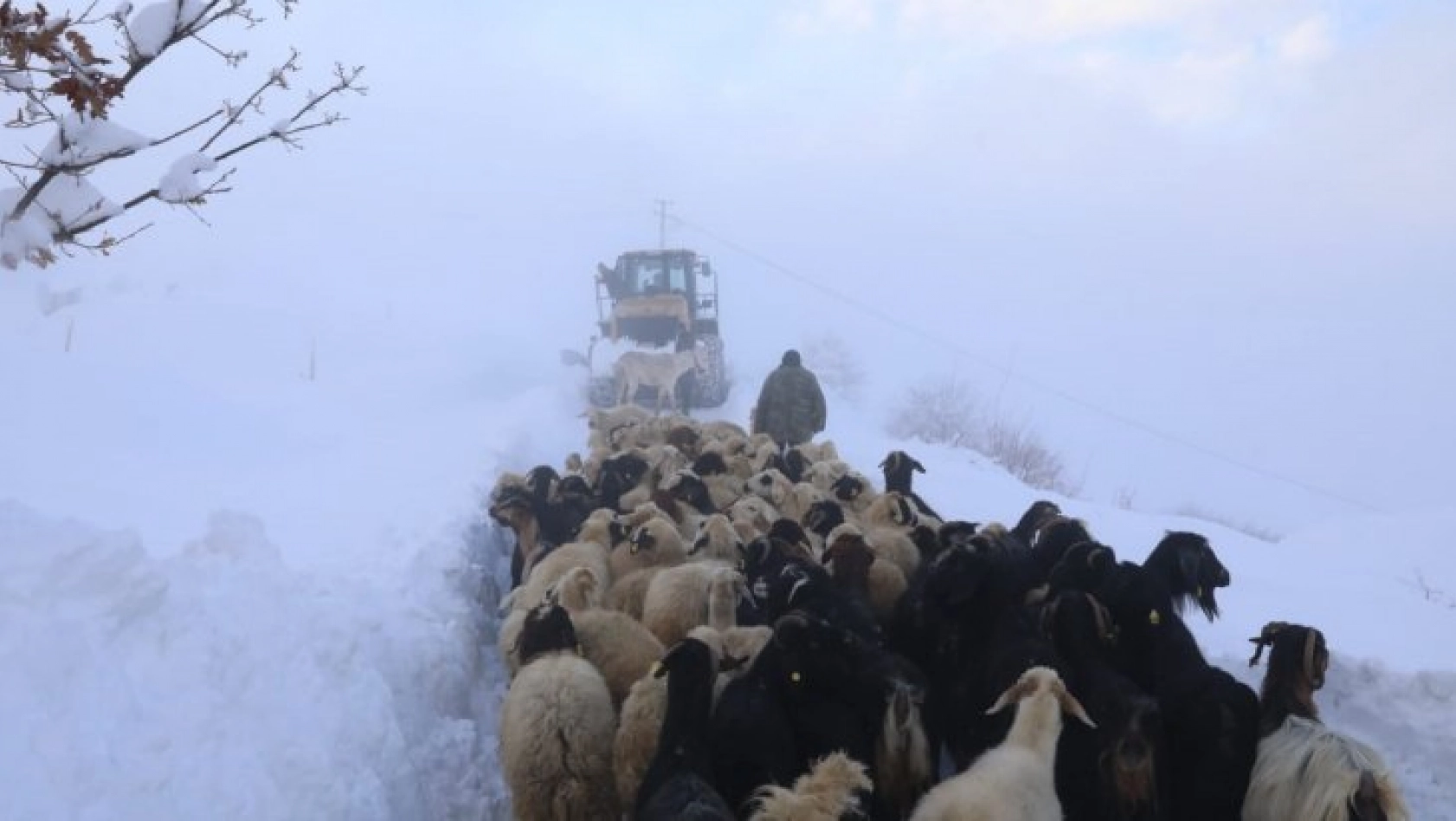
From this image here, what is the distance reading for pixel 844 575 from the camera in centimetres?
652

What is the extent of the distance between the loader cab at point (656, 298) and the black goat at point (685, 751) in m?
20.3

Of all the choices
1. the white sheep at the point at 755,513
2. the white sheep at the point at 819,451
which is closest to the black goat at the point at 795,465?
the white sheep at the point at 819,451

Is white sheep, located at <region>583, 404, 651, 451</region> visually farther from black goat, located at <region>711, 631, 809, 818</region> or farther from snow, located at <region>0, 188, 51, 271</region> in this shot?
snow, located at <region>0, 188, 51, 271</region>

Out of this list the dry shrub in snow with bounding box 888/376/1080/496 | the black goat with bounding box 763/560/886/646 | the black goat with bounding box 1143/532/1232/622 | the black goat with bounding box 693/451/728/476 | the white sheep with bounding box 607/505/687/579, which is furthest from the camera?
the dry shrub in snow with bounding box 888/376/1080/496

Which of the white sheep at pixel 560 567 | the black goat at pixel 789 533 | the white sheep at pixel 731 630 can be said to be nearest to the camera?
the white sheep at pixel 731 630

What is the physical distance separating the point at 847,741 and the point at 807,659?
1.35 feet

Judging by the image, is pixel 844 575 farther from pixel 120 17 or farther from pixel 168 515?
pixel 168 515

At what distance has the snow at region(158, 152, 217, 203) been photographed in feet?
12.1

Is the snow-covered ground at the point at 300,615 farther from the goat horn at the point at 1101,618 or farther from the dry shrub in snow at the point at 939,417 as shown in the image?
the dry shrub in snow at the point at 939,417

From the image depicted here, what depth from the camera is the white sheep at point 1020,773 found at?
3721 mm

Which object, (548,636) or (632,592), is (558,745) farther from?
(632,592)

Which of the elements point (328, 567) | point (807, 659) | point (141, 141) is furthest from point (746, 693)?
point (328, 567)

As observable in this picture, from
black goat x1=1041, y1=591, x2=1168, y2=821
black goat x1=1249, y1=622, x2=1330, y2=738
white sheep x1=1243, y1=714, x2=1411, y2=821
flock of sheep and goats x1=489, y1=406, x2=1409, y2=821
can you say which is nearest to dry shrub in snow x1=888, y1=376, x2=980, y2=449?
flock of sheep and goats x1=489, y1=406, x2=1409, y2=821

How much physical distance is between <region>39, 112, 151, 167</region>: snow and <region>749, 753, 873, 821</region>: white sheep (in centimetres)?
326
